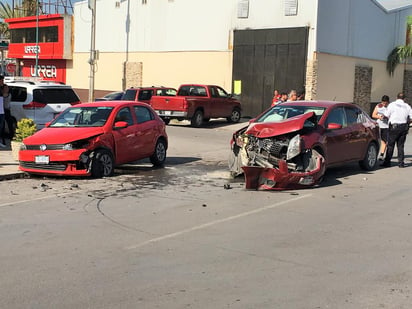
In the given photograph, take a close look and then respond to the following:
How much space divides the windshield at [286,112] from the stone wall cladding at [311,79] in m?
16.0

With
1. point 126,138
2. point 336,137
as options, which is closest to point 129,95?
point 126,138

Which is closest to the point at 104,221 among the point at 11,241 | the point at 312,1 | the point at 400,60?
the point at 11,241

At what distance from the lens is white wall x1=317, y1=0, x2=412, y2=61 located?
2847 cm

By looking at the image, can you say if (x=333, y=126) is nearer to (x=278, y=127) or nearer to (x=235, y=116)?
(x=278, y=127)

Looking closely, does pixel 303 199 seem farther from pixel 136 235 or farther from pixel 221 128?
pixel 221 128

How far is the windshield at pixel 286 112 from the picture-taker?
1191 centimetres

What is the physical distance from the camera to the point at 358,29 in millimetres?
31219

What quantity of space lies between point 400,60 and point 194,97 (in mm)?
15914

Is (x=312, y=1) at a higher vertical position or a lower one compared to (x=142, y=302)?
higher

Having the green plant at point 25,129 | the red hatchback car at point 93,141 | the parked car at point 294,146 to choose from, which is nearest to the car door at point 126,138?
the red hatchback car at point 93,141

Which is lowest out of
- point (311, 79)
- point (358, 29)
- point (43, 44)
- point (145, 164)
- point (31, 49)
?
point (145, 164)

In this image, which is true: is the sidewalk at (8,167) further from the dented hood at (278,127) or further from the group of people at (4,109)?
the dented hood at (278,127)

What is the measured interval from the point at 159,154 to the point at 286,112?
3267mm

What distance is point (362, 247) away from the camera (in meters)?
6.60
